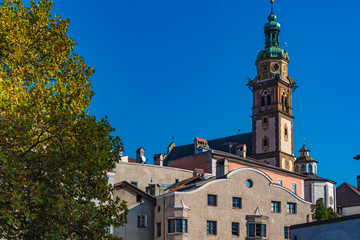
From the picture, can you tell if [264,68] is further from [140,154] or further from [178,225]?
[178,225]

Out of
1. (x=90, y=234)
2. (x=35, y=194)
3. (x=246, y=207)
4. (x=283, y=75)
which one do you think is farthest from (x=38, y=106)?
(x=283, y=75)

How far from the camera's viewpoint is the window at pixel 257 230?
185ft

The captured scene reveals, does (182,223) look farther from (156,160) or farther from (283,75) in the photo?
(283,75)

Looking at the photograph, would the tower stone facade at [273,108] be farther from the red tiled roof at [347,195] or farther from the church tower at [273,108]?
the red tiled roof at [347,195]

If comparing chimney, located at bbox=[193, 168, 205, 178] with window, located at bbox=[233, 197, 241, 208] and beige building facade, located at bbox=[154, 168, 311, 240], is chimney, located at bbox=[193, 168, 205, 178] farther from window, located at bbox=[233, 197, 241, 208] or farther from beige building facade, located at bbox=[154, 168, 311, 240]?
window, located at bbox=[233, 197, 241, 208]

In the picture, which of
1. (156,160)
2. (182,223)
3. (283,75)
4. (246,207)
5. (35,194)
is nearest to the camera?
(35,194)

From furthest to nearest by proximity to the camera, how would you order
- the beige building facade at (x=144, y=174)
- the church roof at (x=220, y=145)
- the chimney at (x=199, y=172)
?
the church roof at (x=220, y=145)
the chimney at (x=199, y=172)
the beige building facade at (x=144, y=174)

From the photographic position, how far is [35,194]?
24.4 metres

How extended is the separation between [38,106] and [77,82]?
108 inches

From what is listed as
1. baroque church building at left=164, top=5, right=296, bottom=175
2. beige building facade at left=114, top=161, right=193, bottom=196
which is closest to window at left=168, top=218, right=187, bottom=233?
beige building facade at left=114, top=161, right=193, bottom=196

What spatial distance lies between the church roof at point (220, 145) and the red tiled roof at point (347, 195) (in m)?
18.0

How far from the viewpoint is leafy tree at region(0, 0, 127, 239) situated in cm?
2462

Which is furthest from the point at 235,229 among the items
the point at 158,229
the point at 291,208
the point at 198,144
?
the point at 198,144

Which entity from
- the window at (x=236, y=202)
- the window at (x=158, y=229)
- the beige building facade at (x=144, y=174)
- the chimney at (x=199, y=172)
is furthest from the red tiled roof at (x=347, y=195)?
the window at (x=158, y=229)
